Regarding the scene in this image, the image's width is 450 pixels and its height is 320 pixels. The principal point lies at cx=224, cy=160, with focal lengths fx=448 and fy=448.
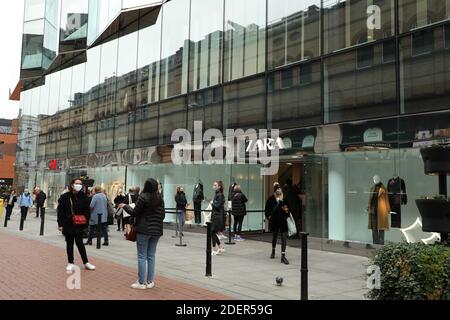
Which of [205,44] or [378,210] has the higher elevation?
[205,44]

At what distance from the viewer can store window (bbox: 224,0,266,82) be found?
16.6 m

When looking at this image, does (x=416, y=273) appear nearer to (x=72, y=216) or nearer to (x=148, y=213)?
(x=148, y=213)

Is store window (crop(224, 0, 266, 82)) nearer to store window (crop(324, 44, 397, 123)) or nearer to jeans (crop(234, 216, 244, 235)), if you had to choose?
store window (crop(324, 44, 397, 123))

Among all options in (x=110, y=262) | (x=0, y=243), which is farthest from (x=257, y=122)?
(x=0, y=243)

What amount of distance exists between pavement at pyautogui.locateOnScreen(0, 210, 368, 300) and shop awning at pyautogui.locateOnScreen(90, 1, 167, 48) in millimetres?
14175

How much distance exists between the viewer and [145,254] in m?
7.68

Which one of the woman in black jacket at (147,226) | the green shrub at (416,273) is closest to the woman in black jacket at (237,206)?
the woman in black jacket at (147,226)

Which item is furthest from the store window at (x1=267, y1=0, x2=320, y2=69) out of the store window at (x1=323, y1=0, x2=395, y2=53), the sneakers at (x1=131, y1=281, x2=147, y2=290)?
the sneakers at (x1=131, y1=281, x2=147, y2=290)

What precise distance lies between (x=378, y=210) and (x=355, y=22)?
18.1 ft

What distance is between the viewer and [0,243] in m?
13.9

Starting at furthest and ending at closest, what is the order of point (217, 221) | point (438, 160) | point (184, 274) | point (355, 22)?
point (355, 22) → point (217, 221) → point (184, 274) → point (438, 160)

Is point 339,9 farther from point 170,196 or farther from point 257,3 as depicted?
point 170,196

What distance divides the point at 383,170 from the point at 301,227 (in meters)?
4.26

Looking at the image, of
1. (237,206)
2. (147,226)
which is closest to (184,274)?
(147,226)
